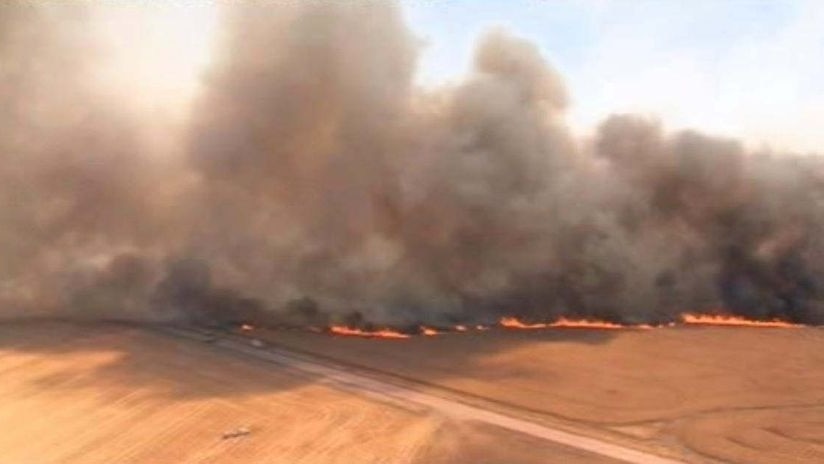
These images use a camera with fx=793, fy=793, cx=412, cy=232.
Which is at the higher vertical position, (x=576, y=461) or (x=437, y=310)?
(x=437, y=310)

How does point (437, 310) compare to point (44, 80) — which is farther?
point (44, 80)

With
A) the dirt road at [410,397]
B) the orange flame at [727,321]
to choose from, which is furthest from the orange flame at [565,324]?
the dirt road at [410,397]

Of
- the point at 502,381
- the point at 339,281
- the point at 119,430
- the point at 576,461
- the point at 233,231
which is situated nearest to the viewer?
the point at 576,461

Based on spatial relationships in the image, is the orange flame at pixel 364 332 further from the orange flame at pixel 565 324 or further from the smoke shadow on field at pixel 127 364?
the orange flame at pixel 565 324

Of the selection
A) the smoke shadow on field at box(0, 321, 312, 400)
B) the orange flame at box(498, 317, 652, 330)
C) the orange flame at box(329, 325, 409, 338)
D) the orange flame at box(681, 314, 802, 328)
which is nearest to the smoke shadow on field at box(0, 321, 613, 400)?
the smoke shadow on field at box(0, 321, 312, 400)

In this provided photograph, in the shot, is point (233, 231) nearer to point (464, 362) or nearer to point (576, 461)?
point (464, 362)

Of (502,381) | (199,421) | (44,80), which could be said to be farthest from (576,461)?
(44,80)

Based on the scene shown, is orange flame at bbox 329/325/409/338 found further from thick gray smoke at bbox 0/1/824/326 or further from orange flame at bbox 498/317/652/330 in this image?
orange flame at bbox 498/317/652/330
